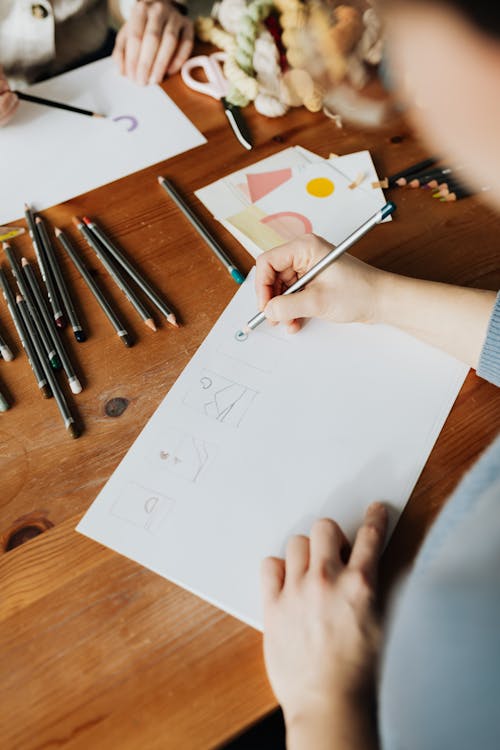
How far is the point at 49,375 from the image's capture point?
0.59m

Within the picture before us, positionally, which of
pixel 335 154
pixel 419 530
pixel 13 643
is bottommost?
pixel 419 530

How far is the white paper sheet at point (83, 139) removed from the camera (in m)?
0.75

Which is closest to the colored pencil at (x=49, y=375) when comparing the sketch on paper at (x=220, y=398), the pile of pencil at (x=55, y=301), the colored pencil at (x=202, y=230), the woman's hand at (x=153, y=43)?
the pile of pencil at (x=55, y=301)

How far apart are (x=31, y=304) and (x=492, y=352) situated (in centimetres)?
48

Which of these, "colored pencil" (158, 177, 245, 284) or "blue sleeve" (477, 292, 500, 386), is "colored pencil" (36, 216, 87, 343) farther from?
"blue sleeve" (477, 292, 500, 386)

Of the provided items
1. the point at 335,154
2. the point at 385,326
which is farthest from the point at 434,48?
the point at 335,154

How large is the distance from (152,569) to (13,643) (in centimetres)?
12

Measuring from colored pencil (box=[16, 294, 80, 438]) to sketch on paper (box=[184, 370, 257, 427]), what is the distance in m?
0.11

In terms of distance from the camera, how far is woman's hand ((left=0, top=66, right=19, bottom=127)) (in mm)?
781

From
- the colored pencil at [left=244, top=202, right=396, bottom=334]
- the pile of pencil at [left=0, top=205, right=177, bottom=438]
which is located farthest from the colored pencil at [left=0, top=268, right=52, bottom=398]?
→ the colored pencil at [left=244, top=202, right=396, bottom=334]

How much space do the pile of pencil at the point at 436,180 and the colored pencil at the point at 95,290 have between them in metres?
0.37

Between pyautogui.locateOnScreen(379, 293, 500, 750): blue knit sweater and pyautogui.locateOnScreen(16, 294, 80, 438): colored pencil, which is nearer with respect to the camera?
pyautogui.locateOnScreen(379, 293, 500, 750): blue knit sweater

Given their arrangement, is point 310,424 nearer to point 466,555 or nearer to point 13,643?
point 466,555

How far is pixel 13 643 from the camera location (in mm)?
465
